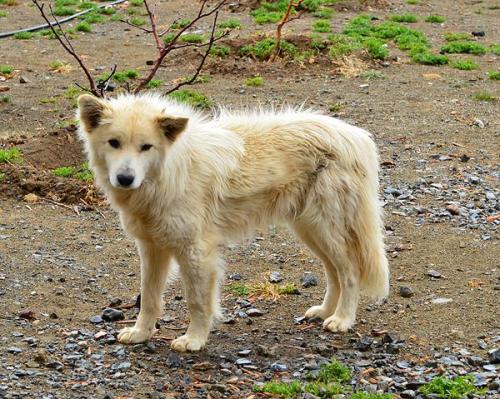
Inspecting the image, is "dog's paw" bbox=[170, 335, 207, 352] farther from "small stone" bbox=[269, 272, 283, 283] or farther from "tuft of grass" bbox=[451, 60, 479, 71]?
"tuft of grass" bbox=[451, 60, 479, 71]

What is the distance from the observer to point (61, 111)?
11.8 m

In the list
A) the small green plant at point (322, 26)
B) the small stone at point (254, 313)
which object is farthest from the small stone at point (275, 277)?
the small green plant at point (322, 26)

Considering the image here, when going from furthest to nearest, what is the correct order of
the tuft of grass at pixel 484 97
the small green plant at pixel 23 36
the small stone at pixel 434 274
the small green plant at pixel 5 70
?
the small green plant at pixel 23 36 → the small green plant at pixel 5 70 → the tuft of grass at pixel 484 97 → the small stone at pixel 434 274

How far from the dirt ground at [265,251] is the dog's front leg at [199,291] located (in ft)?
0.41

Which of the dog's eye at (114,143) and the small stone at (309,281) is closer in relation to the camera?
the dog's eye at (114,143)

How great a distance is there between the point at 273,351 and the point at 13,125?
21.2 feet

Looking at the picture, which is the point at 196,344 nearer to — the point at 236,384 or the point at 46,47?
the point at 236,384

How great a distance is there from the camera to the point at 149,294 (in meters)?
6.14

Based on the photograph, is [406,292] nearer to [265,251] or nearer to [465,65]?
[265,251]

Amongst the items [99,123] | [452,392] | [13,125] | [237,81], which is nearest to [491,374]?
[452,392]

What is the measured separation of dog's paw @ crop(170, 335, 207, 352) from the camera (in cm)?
594

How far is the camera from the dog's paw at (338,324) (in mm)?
6328

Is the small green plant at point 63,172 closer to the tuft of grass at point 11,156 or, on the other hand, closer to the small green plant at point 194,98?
the tuft of grass at point 11,156

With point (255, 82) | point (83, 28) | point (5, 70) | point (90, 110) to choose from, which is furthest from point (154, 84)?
point (90, 110)
